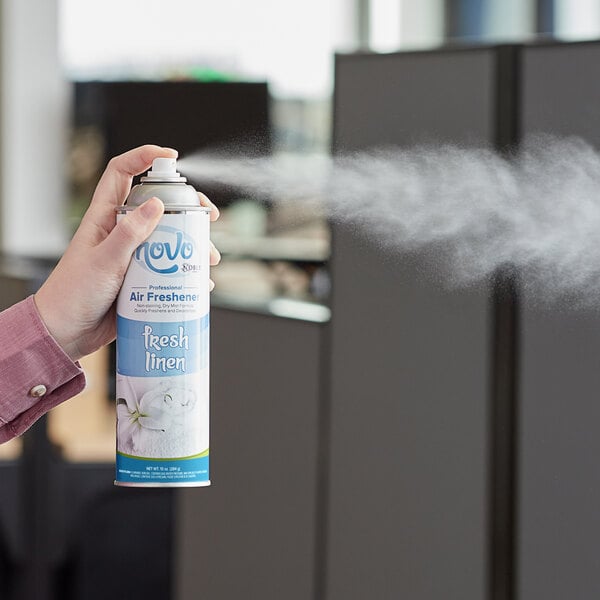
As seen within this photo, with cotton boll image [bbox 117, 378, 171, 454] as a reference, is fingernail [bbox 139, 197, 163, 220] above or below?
above

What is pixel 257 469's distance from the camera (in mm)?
1469

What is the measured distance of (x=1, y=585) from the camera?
7.87 ft

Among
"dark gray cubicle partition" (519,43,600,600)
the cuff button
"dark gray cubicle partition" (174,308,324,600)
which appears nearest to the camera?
the cuff button

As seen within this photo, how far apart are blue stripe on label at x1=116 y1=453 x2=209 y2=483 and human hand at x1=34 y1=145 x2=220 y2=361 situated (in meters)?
0.14

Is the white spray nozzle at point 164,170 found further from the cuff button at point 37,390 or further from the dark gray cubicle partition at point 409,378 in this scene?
the dark gray cubicle partition at point 409,378

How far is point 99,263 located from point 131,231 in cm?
5

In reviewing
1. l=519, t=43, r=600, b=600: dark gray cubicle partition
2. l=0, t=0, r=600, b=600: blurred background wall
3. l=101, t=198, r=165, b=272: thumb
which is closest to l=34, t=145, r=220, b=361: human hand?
Answer: l=101, t=198, r=165, b=272: thumb

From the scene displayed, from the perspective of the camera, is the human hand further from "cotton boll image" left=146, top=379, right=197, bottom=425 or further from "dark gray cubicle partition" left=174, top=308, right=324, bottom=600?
"dark gray cubicle partition" left=174, top=308, right=324, bottom=600

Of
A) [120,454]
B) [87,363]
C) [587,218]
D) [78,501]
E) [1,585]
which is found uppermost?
[587,218]

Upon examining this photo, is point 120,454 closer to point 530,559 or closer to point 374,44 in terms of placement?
point 530,559

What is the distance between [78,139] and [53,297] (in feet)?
12.4

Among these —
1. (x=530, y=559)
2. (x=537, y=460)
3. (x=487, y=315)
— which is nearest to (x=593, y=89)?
(x=487, y=315)

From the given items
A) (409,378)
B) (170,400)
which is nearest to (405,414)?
(409,378)

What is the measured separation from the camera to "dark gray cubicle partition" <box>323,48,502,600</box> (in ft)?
3.94
